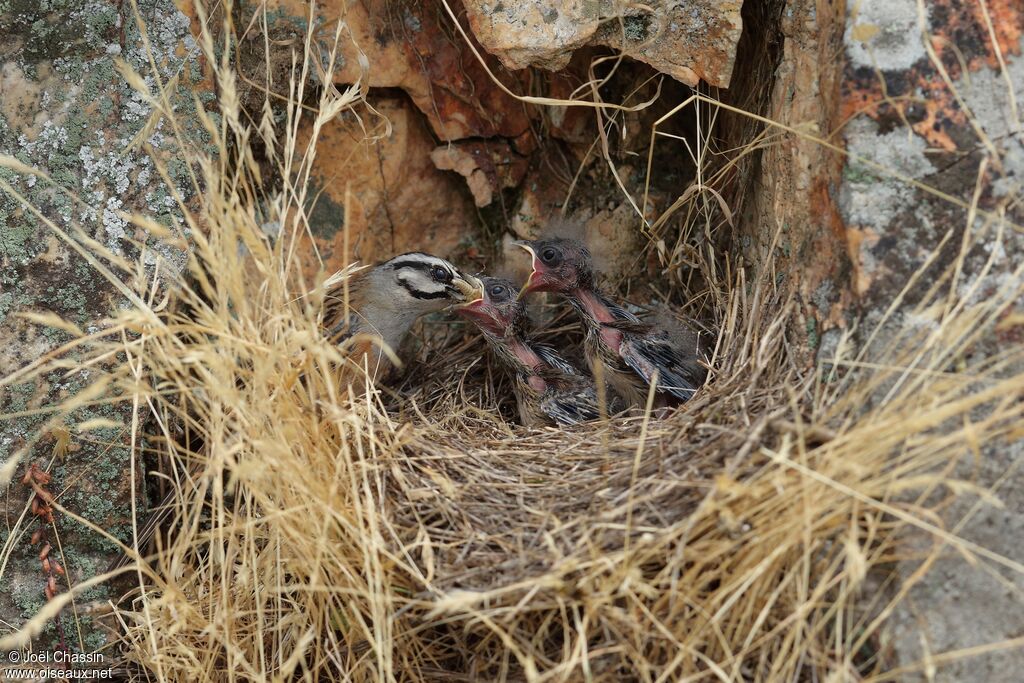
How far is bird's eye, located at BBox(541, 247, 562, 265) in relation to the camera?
4.98 meters

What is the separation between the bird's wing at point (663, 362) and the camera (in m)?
4.66

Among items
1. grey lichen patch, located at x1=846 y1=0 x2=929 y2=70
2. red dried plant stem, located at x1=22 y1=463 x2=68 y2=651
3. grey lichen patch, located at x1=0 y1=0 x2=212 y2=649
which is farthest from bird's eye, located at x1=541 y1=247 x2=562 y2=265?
red dried plant stem, located at x1=22 y1=463 x2=68 y2=651

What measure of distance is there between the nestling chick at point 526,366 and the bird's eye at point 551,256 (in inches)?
9.5

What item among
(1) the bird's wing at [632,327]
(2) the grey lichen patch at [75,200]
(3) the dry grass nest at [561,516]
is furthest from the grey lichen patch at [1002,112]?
(2) the grey lichen patch at [75,200]

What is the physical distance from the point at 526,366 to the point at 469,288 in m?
0.44

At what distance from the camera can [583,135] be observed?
5.15 m

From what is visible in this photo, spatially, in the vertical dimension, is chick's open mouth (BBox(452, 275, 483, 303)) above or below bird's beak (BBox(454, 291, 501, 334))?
above

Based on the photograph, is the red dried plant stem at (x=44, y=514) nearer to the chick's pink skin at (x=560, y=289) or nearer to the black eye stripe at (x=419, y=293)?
the black eye stripe at (x=419, y=293)

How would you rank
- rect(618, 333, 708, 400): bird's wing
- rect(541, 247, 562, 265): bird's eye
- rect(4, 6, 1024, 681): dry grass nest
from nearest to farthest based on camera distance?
rect(4, 6, 1024, 681): dry grass nest
rect(618, 333, 708, 400): bird's wing
rect(541, 247, 562, 265): bird's eye

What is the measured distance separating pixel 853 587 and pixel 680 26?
2277mm

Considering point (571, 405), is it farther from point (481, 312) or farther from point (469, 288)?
point (469, 288)

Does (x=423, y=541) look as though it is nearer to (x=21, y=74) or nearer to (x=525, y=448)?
(x=525, y=448)

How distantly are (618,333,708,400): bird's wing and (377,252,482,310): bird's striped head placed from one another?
758 mm

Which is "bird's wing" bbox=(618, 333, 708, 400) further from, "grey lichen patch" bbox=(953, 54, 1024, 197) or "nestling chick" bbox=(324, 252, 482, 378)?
"grey lichen patch" bbox=(953, 54, 1024, 197)
